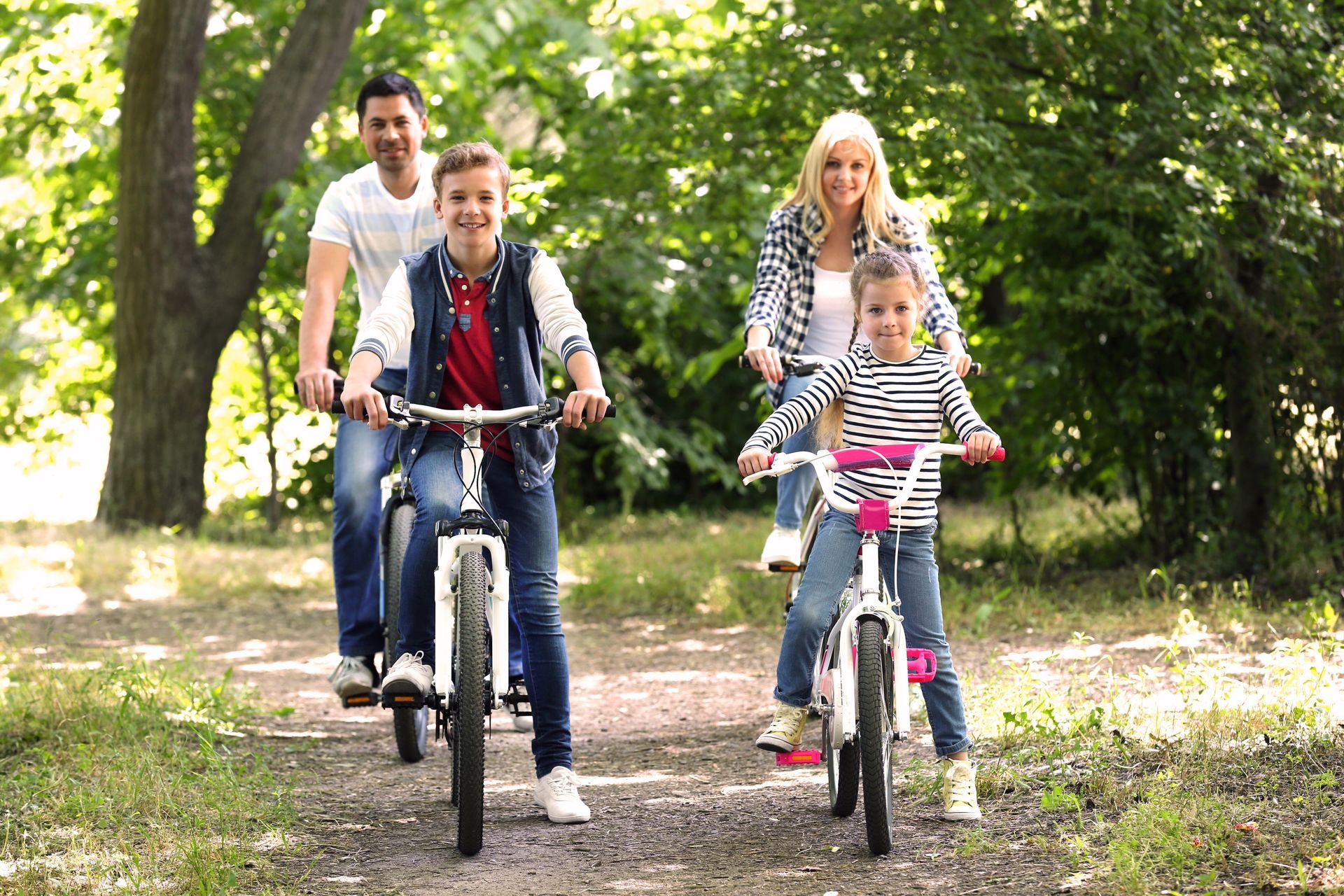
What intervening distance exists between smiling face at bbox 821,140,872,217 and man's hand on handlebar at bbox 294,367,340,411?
71.5 inches

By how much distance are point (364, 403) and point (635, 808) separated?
1.54 meters

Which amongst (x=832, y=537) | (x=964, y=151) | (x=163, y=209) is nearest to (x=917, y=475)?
(x=832, y=537)

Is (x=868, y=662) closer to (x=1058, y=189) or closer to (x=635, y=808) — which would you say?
(x=635, y=808)

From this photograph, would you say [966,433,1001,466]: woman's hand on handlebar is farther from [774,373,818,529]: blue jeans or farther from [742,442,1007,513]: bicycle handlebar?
[774,373,818,529]: blue jeans

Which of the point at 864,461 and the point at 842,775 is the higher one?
the point at 864,461

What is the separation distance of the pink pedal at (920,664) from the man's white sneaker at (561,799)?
1.08 m

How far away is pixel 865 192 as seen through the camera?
5023 mm

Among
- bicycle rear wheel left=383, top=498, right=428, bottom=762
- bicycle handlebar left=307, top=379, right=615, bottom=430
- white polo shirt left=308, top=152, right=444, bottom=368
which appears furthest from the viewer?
white polo shirt left=308, top=152, right=444, bottom=368

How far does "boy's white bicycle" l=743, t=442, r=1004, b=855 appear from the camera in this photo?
3.75 meters

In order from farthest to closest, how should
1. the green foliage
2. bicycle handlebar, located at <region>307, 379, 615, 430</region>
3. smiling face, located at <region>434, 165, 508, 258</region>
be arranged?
the green foliage
smiling face, located at <region>434, 165, 508, 258</region>
bicycle handlebar, located at <region>307, 379, 615, 430</region>

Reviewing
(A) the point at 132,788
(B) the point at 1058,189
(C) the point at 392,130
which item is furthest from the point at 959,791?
(B) the point at 1058,189

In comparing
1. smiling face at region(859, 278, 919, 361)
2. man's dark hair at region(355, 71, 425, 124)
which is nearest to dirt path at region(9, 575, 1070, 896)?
smiling face at region(859, 278, 919, 361)

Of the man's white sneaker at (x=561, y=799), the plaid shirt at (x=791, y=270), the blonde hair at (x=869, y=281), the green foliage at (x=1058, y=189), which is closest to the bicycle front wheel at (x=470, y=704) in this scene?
the man's white sneaker at (x=561, y=799)

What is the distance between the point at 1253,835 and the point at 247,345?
11.4m
